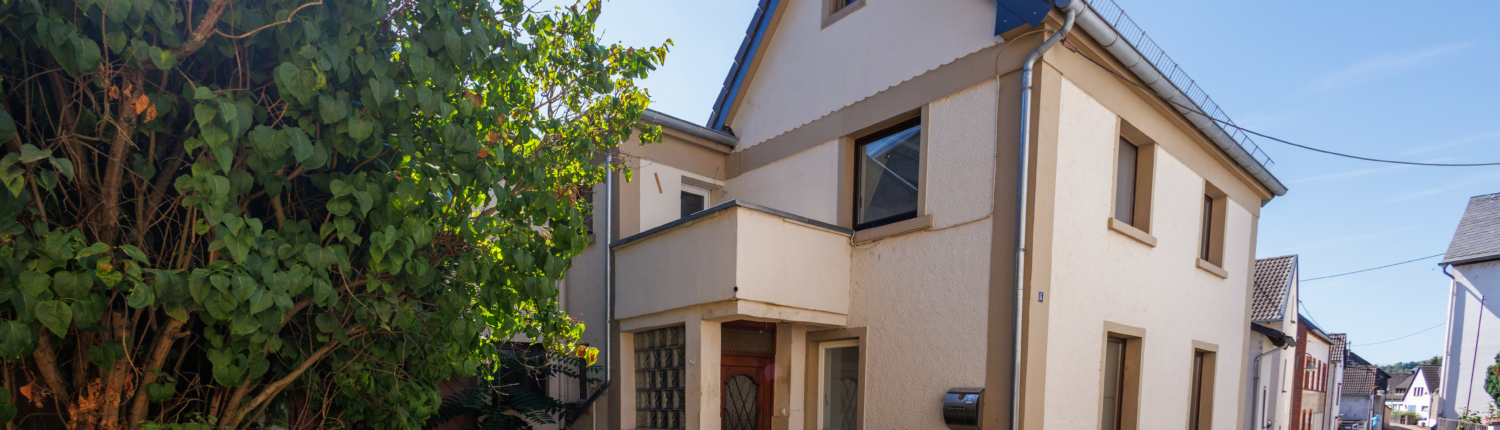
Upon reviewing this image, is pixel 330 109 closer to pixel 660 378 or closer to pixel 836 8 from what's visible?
pixel 660 378

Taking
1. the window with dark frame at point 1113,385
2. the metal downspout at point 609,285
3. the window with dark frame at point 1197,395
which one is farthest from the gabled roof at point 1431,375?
the metal downspout at point 609,285

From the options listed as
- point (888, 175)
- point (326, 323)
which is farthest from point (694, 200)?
point (326, 323)

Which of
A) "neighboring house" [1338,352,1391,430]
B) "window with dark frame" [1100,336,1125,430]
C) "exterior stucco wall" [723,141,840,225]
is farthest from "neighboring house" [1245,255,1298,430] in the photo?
"neighboring house" [1338,352,1391,430]

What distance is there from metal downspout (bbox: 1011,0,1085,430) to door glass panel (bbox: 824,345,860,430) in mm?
1902

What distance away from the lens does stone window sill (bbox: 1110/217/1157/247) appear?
6.97 meters

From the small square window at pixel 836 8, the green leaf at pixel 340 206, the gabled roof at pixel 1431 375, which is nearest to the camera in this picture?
the green leaf at pixel 340 206

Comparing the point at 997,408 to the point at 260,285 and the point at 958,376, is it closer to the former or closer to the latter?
the point at 958,376

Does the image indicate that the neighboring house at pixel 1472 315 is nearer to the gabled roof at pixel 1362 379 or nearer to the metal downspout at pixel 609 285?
the gabled roof at pixel 1362 379

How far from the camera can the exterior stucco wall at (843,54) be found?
683cm

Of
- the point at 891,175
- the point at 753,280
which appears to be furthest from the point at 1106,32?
the point at 753,280

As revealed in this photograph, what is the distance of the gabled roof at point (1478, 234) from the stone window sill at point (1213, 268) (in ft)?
78.3

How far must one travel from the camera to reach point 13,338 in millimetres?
2672

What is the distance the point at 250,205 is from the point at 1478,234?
35.3 m

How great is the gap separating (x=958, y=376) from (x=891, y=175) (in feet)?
6.66
